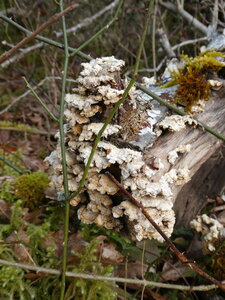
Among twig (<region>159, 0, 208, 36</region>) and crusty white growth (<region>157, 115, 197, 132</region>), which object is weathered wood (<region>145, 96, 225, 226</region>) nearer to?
crusty white growth (<region>157, 115, 197, 132</region>)

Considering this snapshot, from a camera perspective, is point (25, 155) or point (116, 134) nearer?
point (116, 134)

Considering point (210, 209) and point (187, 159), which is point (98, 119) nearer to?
point (187, 159)

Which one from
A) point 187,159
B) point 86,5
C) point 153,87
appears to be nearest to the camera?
point 187,159

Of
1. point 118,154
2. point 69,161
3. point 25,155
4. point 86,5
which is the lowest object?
point 25,155

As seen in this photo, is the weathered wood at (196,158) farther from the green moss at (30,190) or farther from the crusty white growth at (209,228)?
the green moss at (30,190)

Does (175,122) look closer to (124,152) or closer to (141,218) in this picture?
(124,152)

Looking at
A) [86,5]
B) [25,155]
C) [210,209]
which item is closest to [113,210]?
[210,209]

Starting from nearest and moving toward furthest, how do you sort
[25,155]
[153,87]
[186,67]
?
[186,67], [153,87], [25,155]

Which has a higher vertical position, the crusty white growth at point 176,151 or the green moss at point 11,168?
the crusty white growth at point 176,151

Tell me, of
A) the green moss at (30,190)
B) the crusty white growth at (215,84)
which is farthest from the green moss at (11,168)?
the crusty white growth at (215,84)
